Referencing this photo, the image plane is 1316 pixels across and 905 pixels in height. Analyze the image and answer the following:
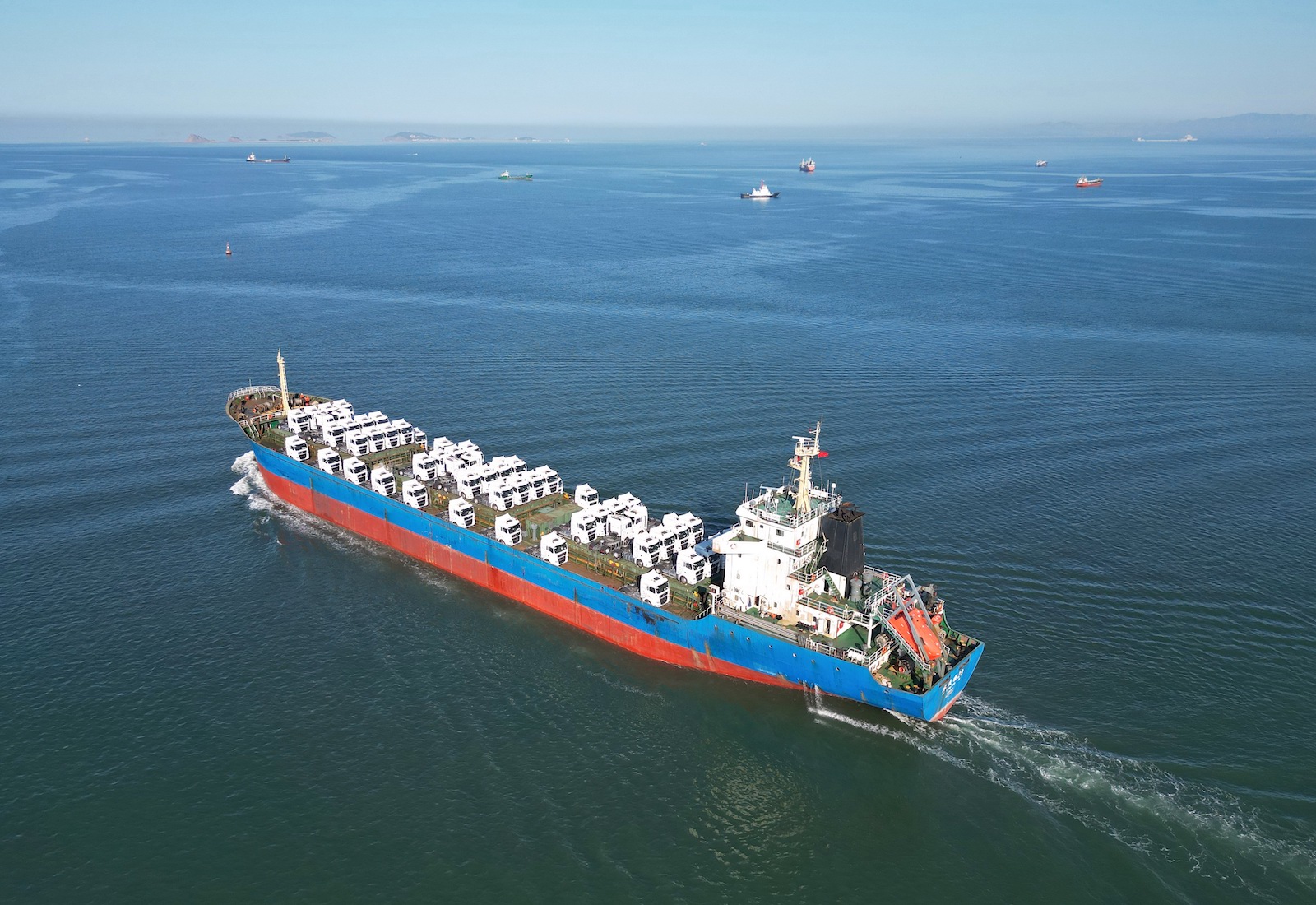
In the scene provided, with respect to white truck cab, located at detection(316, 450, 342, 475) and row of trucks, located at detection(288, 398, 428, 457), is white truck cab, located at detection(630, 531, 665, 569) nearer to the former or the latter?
row of trucks, located at detection(288, 398, 428, 457)

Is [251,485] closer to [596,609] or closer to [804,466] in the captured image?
[596,609]

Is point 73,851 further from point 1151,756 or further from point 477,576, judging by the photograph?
point 1151,756

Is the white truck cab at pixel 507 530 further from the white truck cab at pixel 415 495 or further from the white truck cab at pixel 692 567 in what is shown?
the white truck cab at pixel 692 567

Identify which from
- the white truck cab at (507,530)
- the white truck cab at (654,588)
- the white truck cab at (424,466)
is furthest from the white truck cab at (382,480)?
the white truck cab at (654,588)

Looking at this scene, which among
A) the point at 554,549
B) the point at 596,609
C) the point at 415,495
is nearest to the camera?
the point at 596,609

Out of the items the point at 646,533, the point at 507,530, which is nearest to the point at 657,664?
the point at 646,533

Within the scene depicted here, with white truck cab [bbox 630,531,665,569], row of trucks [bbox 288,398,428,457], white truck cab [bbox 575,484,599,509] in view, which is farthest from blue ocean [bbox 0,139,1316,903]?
row of trucks [bbox 288,398,428,457]
